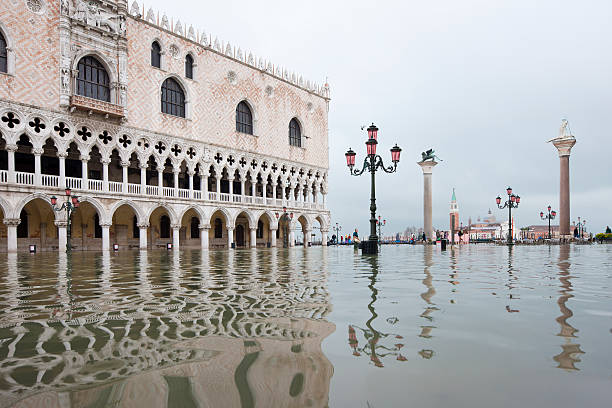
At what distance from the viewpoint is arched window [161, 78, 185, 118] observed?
28.5 m

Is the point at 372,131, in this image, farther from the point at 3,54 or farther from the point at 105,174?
the point at 3,54

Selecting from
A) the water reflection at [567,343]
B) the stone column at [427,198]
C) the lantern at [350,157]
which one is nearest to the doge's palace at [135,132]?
the stone column at [427,198]

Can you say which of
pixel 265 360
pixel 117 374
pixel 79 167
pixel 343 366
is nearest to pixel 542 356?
pixel 343 366

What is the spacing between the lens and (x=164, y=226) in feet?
101

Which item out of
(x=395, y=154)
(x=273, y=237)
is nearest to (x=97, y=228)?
(x=273, y=237)

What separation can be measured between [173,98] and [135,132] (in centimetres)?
425

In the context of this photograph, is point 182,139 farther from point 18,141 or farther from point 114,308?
point 114,308

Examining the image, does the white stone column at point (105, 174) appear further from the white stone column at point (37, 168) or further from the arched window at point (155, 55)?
the arched window at point (155, 55)

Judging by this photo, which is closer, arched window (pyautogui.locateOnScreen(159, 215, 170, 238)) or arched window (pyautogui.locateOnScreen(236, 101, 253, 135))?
arched window (pyautogui.locateOnScreen(159, 215, 170, 238))

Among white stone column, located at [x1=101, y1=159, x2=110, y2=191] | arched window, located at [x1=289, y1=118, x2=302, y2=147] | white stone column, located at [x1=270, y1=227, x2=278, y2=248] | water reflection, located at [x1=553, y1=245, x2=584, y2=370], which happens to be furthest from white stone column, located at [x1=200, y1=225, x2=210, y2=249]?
water reflection, located at [x1=553, y1=245, x2=584, y2=370]

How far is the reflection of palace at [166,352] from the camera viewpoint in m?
1.65

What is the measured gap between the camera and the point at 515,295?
4.41 m

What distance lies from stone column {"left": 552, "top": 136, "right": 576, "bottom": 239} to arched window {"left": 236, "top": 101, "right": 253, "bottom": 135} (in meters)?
25.0

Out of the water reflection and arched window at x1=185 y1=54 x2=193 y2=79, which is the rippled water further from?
arched window at x1=185 y1=54 x2=193 y2=79
